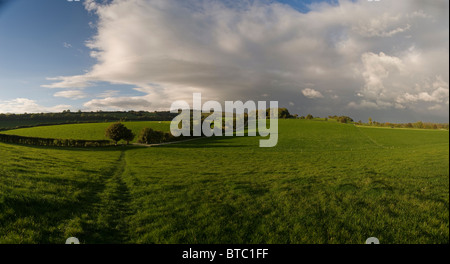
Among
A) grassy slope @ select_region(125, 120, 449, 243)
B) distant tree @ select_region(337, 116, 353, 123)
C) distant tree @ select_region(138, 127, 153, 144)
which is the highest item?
distant tree @ select_region(337, 116, 353, 123)

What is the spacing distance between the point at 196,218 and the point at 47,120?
315 feet

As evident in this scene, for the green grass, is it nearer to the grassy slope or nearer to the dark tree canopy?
the dark tree canopy

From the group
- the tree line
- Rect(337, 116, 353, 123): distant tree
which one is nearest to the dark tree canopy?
the tree line

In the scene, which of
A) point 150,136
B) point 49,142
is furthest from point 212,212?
point 49,142

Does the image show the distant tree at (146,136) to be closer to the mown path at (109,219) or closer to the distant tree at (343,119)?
the mown path at (109,219)

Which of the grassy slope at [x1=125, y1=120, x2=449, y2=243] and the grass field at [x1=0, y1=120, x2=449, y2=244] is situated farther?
the grassy slope at [x1=125, y1=120, x2=449, y2=243]

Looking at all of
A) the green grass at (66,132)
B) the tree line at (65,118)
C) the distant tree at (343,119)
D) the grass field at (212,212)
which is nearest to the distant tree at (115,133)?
the green grass at (66,132)

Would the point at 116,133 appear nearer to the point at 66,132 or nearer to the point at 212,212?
the point at 66,132

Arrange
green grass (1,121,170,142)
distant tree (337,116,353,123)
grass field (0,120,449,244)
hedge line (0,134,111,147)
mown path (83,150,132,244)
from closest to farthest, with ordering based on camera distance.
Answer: mown path (83,150,132,244)
grass field (0,120,449,244)
hedge line (0,134,111,147)
green grass (1,121,170,142)
distant tree (337,116,353,123)

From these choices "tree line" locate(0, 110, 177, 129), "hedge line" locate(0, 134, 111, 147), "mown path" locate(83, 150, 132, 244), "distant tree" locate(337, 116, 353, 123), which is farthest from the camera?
"distant tree" locate(337, 116, 353, 123)

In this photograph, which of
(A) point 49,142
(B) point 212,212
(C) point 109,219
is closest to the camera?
(C) point 109,219

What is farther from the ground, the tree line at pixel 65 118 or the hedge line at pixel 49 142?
the tree line at pixel 65 118
